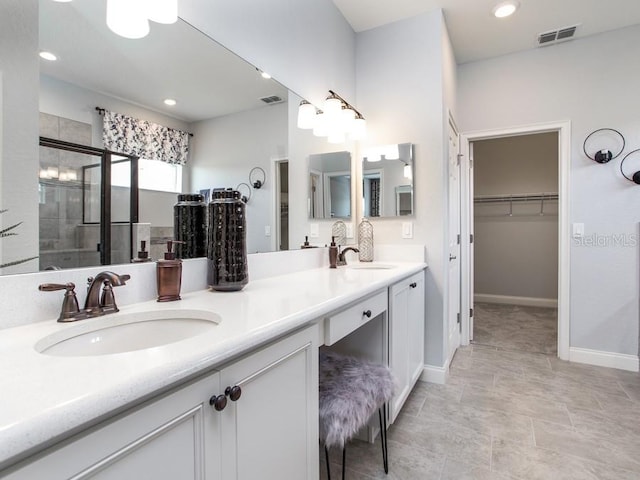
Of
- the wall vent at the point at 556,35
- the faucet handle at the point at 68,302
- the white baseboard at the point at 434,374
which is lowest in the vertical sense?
the white baseboard at the point at 434,374

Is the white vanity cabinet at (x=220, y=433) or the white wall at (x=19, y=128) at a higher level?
the white wall at (x=19, y=128)

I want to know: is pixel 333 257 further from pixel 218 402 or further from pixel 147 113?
pixel 218 402

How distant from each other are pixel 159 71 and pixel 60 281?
0.77 metres

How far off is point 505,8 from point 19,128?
2899 millimetres

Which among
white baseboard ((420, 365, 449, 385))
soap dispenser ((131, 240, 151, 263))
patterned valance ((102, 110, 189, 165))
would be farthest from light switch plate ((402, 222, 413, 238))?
soap dispenser ((131, 240, 151, 263))

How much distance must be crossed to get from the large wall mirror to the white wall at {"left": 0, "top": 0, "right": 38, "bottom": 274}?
2 cm

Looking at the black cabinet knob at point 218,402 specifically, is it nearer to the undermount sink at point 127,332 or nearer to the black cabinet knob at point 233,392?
the black cabinet knob at point 233,392

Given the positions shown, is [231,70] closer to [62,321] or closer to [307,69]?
[307,69]

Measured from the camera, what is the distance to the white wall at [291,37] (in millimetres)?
1459

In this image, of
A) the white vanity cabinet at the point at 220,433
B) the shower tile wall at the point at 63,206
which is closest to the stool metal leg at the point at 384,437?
the white vanity cabinet at the point at 220,433

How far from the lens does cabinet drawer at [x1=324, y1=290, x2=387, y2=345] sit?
1.15 meters

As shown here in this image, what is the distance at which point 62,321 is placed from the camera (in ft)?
2.76

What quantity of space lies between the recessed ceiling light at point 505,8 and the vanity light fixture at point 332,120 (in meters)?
1.22

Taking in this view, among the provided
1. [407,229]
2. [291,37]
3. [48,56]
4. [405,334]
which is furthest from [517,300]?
[48,56]
